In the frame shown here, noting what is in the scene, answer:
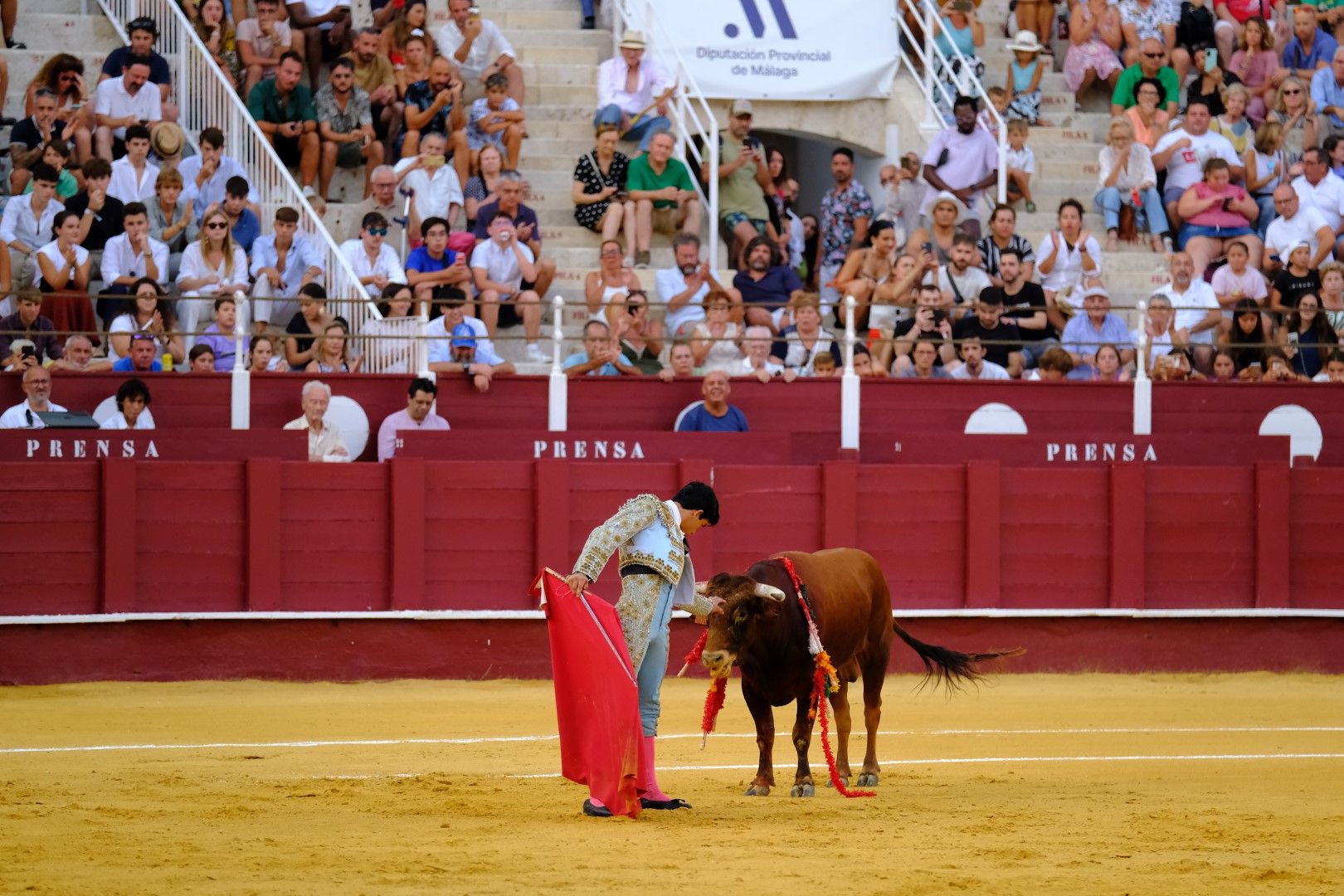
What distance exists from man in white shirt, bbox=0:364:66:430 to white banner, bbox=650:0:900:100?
21.3 feet

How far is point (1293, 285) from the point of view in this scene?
15.1 metres

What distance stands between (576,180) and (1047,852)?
30.2ft

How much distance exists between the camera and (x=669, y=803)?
25.3 ft

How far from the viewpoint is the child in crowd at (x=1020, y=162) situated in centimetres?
1636

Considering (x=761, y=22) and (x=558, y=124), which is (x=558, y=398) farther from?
(x=761, y=22)

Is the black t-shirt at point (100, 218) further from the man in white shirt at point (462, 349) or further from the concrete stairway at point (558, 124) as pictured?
the man in white shirt at point (462, 349)

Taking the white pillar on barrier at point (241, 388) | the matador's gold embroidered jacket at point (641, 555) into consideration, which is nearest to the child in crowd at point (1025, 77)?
the white pillar on barrier at point (241, 388)

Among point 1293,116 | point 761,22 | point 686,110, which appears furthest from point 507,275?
point 1293,116

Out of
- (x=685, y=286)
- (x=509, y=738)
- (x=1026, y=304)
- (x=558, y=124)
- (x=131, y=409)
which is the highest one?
(x=558, y=124)

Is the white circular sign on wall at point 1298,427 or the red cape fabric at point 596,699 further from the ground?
the white circular sign on wall at point 1298,427

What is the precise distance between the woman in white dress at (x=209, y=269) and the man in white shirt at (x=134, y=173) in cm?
67

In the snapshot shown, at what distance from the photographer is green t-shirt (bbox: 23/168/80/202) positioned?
1339cm

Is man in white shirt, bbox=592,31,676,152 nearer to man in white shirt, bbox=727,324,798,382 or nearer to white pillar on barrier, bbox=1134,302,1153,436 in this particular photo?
man in white shirt, bbox=727,324,798,382

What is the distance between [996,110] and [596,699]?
1012cm
